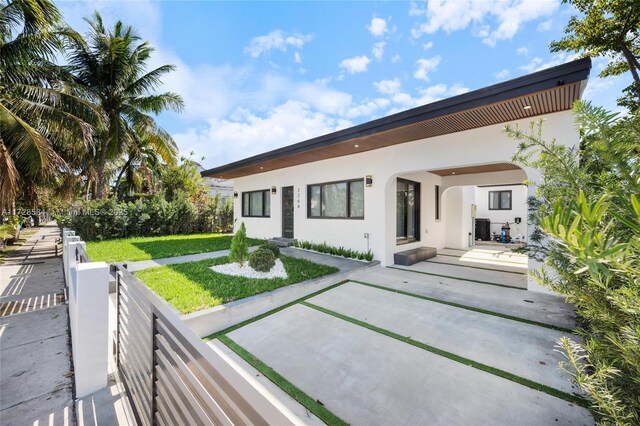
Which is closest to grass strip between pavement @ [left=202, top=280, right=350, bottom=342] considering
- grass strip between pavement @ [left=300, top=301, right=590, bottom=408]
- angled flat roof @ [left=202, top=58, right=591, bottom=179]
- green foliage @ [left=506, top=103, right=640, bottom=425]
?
grass strip between pavement @ [left=300, top=301, right=590, bottom=408]

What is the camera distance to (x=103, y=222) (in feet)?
36.8

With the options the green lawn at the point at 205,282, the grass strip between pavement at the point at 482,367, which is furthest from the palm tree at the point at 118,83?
the grass strip between pavement at the point at 482,367

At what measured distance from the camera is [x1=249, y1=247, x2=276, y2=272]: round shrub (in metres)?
6.00

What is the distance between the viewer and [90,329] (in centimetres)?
238

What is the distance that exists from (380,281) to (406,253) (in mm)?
2181

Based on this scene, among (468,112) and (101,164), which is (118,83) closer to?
(101,164)

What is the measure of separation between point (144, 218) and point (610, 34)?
18.3m

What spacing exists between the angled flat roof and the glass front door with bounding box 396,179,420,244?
1.88 meters

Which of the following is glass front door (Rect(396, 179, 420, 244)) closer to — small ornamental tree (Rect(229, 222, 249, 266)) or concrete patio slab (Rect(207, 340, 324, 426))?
small ornamental tree (Rect(229, 222, 249, 266))

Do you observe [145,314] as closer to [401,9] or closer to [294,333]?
[294,333]

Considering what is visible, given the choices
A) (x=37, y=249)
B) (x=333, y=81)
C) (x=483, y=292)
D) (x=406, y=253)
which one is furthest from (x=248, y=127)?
(x=483, y=292)

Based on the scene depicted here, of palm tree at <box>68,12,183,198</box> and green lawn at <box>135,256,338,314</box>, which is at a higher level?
palm tree at <box>68,12,183,198</box>

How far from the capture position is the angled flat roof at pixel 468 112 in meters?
4.05

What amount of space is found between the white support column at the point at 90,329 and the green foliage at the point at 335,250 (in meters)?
6.32
